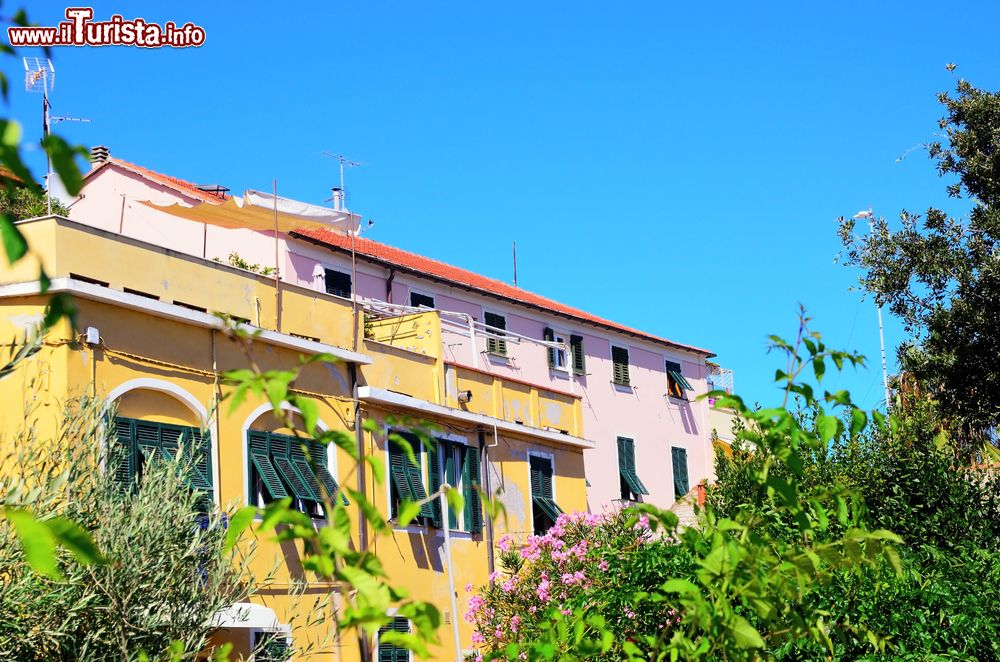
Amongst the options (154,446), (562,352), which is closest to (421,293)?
(562,352)

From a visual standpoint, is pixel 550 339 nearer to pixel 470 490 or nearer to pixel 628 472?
pixel 628 472

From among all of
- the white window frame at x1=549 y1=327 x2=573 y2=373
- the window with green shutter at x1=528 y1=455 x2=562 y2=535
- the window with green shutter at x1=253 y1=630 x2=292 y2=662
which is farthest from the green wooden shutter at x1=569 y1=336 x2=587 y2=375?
the window with green shutter at x1=253 y1=630 x2=292 y2=662

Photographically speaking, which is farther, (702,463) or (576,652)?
(702,463)

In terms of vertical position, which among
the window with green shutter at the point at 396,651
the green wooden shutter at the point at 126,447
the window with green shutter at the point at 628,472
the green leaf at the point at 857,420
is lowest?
the window with green shutter at the point at 396,651

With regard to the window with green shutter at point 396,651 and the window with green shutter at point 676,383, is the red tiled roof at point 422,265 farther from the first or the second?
the window with green shutter at point 396,651

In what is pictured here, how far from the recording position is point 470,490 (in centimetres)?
2480

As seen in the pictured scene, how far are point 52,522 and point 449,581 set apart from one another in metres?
20.6

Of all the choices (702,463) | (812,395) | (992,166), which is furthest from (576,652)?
(702,463)

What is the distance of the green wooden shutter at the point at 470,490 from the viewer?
24.2m

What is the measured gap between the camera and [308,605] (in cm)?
1944

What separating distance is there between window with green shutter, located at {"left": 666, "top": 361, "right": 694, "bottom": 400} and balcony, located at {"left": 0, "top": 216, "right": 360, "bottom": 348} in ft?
63.9

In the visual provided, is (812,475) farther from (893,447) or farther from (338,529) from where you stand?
(338,529)

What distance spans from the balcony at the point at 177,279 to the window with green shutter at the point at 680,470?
734 inches

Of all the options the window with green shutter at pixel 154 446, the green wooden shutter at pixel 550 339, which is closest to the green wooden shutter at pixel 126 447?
the window with green shutter at pixel 154 446
